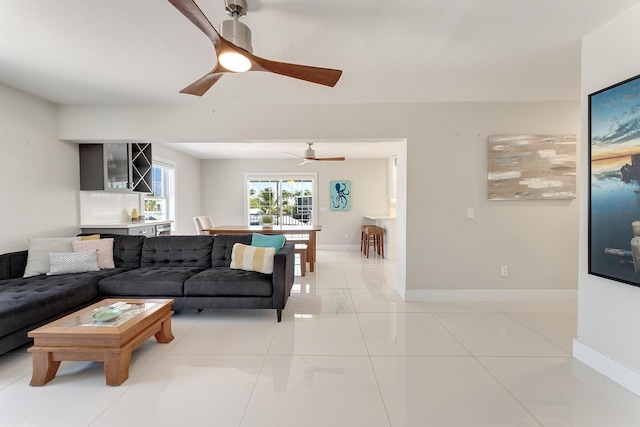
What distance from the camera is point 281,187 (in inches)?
310

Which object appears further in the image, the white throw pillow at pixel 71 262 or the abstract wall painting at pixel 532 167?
the abstract wall painting at pixel 532 167

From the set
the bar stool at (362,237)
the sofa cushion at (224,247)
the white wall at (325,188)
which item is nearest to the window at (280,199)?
the white wall at (325,188)

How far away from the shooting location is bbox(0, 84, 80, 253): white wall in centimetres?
311

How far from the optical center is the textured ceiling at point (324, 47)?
6.18 ft

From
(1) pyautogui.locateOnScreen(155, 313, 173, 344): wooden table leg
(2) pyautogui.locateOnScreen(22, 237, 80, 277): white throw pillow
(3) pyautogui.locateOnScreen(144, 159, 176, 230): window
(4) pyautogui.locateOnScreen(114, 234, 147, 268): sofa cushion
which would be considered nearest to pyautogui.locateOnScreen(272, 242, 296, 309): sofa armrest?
(1) pyautogui.locateOnScreen(155, 313, 173, 344): wooden table leg

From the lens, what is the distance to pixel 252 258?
3277 millimetres

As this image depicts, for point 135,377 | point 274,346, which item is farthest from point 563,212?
point 135,377

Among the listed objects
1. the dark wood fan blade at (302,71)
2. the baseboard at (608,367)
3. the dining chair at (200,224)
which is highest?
the dark wood fan blade at (302,71)

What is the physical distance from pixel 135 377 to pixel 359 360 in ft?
5.23

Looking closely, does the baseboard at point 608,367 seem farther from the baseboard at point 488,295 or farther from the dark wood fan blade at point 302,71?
the dark wood fan blade at point 302,71

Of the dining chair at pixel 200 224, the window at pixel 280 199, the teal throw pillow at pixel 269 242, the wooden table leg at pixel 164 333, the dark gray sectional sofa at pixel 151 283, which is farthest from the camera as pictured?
the window at pixel 280 199

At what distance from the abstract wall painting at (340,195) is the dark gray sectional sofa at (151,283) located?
419 cm

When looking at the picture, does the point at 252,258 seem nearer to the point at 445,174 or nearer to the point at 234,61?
the point at 234,61

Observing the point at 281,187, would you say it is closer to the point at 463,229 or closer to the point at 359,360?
the point at 463,229
